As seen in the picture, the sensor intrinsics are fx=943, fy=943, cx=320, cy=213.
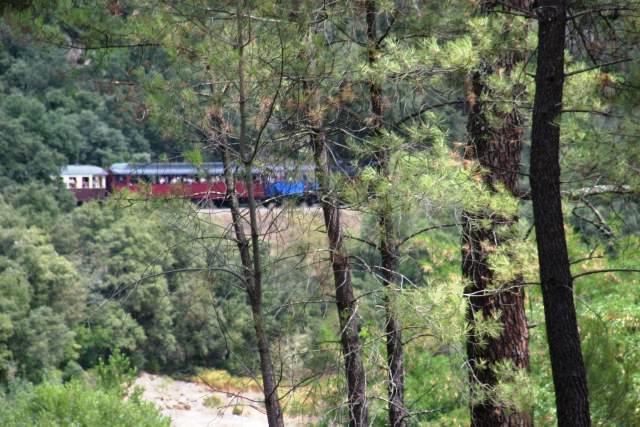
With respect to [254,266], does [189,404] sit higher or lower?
lower

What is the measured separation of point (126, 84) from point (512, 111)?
2.41 meters

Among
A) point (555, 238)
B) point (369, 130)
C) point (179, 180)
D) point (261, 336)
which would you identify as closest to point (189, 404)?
point (369, 130)

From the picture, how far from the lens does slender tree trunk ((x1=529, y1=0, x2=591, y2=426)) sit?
412 cm

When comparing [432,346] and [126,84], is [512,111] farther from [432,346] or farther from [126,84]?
[126,84]

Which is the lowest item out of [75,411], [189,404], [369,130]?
[189,404]

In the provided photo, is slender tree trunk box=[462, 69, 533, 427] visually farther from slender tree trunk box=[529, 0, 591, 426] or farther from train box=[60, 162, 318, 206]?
slender tree trunk box=[529, 0, 591, 426]

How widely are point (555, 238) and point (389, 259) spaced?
71.7 inches

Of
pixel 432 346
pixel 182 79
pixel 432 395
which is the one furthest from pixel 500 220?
pixel 432 395

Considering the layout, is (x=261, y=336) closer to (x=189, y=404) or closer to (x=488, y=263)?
(x=488, y=263)

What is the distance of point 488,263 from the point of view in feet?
18.7

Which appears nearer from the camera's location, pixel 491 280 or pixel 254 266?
pixel 254 266

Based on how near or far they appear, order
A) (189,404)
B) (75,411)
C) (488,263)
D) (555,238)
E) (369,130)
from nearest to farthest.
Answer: (555,238) → (488,263) → (369,130) → (75,411) → (189,404)

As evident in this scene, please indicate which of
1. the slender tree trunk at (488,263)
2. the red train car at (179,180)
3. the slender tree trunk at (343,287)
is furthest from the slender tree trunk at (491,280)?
the red train car at (179,180)

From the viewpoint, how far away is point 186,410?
83.5ft
